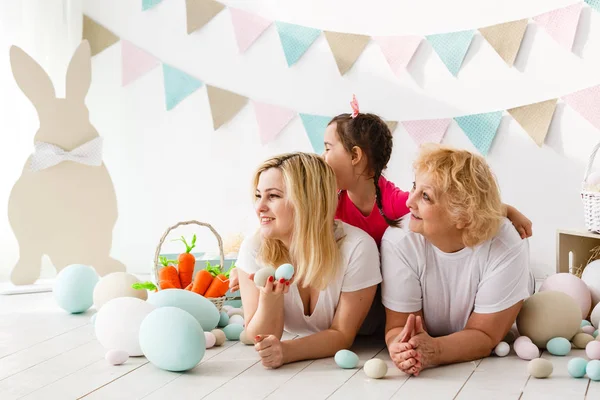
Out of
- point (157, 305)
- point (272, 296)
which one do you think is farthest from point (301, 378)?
point (157, 305)

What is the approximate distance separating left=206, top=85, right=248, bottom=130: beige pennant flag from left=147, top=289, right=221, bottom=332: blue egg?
1620 mm

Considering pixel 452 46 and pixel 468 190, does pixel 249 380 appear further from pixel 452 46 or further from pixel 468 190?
pixel 452 46

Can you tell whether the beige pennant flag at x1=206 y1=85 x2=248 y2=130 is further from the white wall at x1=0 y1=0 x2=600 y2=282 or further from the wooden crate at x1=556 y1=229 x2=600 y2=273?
the wooden crate at x1=556 y1=229 x2=600 y2=273

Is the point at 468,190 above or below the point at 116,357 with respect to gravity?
above

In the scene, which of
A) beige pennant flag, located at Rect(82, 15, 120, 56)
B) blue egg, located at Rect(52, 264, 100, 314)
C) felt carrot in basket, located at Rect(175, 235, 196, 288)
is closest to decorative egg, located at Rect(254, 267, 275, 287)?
felt carrot in basket, located at Rect(175, 235, 196, 288)

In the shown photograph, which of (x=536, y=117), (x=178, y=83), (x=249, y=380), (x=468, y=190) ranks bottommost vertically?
(x=249, y=380)

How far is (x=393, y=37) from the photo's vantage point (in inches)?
143

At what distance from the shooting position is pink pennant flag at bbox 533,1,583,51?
3330mm

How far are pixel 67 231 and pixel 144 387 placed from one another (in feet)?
5.85

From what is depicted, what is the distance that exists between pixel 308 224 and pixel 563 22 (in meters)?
2.00

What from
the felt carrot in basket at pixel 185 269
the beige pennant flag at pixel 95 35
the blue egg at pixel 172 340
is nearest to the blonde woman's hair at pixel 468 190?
the blue egg at pixel 172 340

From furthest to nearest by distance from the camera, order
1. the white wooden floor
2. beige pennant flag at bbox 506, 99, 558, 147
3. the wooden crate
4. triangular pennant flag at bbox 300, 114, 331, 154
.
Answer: triangular pennant flag at bbox 300, 114, 331, 154, beige pennant flag at bbox 506, 99, 558, 147, the wooden crate, the white wooden floor

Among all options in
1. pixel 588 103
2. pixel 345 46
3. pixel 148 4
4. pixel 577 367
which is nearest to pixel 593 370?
pixel 577 367

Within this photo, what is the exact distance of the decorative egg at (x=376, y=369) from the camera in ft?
6.01
